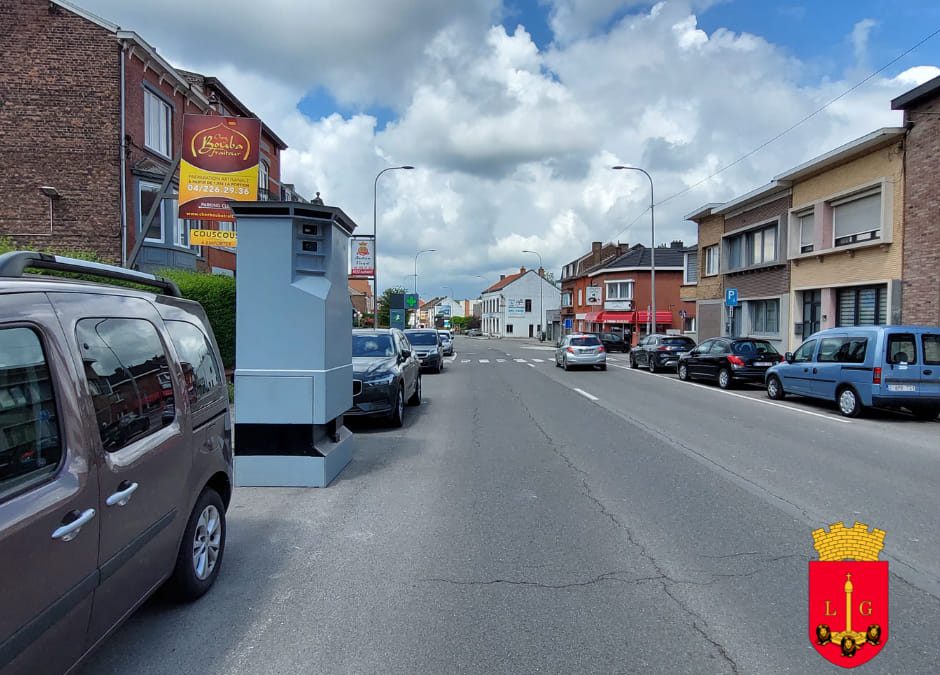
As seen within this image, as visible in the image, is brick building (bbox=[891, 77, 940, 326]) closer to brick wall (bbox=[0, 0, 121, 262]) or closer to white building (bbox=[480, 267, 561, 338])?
brick wall (bbox=[0, 0, 121, 262])

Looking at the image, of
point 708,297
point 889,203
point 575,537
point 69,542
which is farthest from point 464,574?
point 708,297

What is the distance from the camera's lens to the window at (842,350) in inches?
488

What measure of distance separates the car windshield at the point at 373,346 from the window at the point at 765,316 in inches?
784

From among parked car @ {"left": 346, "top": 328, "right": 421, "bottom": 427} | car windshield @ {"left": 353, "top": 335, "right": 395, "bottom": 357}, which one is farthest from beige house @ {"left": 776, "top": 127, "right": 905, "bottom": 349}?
car windshield @ {"left": 353, "top": 335, "right": 395, "bottom": 357}

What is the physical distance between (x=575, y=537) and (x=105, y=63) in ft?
66.1

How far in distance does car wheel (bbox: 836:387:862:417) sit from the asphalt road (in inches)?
126

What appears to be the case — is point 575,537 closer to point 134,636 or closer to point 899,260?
point 134,636

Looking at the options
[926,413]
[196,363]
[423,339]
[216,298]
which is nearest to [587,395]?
[926,413]

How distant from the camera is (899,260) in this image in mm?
18641

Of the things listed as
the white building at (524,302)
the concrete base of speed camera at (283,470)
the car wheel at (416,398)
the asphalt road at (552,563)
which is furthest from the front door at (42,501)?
the white building at (524,302)

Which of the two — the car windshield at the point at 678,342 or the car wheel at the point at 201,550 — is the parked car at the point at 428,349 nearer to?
the car windshield at the point at 678,342

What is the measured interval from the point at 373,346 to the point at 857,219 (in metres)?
17.7

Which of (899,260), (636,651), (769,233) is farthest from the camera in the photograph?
(769,233)

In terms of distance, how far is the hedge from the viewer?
15.7 metres
